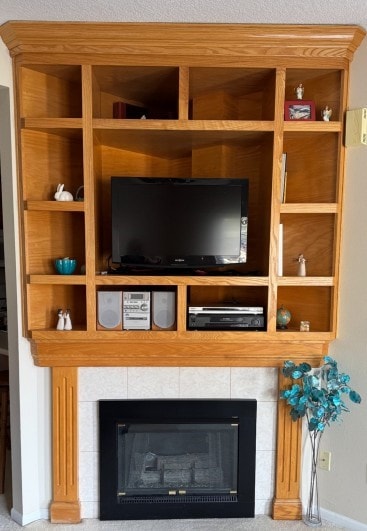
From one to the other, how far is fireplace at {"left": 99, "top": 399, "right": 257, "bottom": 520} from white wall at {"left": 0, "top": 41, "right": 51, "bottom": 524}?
1.06 feet

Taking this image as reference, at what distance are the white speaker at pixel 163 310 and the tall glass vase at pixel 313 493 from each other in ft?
3.12

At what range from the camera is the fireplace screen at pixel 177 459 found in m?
2.11

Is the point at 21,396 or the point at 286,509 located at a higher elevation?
the point at 21,396

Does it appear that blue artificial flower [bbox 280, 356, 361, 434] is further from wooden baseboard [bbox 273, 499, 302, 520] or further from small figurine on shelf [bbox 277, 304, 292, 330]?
wooden baseboard [bbox 273, 499, 302, 520]

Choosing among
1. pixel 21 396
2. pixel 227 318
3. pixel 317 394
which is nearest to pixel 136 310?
pixel 227 318

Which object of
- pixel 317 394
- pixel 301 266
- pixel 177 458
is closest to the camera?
pixel 317 394

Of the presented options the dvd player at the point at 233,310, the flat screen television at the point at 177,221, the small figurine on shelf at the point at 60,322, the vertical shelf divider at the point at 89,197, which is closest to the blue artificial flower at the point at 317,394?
the dvd player at the point at 233,310

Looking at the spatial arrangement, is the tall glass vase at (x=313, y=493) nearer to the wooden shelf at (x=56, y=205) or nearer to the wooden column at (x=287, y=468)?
the wooden column at (x=287, y=468)

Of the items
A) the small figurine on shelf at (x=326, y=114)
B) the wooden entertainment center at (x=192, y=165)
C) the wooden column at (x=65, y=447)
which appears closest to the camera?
the wooden entertainment center at (x=192, y=165)

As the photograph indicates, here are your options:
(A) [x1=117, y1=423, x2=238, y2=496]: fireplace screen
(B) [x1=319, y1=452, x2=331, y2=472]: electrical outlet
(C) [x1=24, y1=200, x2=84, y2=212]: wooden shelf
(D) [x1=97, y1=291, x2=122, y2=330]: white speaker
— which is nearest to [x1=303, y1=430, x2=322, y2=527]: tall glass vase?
(B) [x1=319, y1=452, x2=331, y2=472]: electrical outlet

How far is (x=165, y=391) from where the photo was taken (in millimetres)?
2082

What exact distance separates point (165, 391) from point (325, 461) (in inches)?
37.3

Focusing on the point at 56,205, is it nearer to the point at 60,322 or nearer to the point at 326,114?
the point at 60,322

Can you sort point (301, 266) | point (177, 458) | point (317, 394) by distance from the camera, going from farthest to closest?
point (177, 458)
point (301, 266)
point (317, 394)
